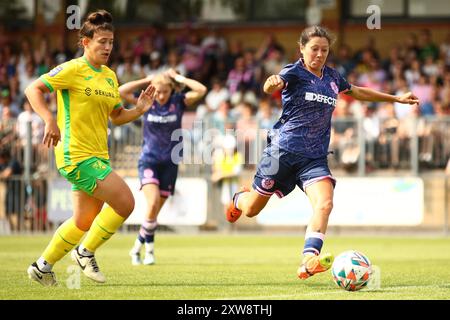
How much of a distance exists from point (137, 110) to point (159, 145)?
3.55 meters

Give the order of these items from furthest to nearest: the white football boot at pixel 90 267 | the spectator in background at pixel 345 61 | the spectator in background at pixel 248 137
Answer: the spectator in background at pixel 345 61, the spectator in background at pixel 248 137, the white football boot at pixel 90 267

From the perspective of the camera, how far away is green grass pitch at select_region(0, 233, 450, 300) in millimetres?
9484

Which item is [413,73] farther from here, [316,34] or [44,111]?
[44,111]

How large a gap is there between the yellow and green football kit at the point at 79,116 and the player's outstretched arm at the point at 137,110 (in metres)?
0.40

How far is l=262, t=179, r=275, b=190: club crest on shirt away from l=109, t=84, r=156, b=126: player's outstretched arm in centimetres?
144

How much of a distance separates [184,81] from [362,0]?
614 inches

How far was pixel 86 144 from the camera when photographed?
10.1 m

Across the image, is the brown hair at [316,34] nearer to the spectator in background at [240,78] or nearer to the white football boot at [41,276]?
the white football boot at [41,276]

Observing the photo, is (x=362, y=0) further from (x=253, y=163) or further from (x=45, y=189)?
(x=45, y=189)

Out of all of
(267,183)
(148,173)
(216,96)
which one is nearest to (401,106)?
(216,96)

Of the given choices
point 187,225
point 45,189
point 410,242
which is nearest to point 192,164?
point 187,225

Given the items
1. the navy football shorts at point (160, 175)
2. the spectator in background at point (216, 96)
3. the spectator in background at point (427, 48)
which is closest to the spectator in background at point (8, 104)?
the spectator in background at point (216, 96)

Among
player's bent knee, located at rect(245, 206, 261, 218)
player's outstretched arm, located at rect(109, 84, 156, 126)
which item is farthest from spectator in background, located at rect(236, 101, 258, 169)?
player's outstretched arm, located at rect(109, 84, 156, 126)

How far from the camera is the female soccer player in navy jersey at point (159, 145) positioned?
13920mm
